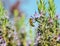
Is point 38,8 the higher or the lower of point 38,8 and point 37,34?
the higher

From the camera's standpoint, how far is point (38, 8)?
5.80 meters

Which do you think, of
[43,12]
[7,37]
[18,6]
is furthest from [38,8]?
[18,6]

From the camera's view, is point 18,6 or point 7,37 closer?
point 7,37

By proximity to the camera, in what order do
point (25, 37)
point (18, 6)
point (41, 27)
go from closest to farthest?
point (41, 27)
point (25, 37)
point (18, 6)

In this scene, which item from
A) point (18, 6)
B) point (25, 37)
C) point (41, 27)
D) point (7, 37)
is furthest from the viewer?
point (18, 6)

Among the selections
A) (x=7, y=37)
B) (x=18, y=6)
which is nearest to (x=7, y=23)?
(x=7, y=37)

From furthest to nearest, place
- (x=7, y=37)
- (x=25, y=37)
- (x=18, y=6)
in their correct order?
(x=18, y=6) < (x=25, y=37) < (x=7, y=37)

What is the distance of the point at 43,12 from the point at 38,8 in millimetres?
150

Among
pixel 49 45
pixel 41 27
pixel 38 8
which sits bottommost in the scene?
pixel 49 45

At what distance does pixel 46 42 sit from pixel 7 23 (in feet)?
3.23

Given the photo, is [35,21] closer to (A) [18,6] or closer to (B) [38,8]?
(B) [38,8]

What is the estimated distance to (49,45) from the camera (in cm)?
581

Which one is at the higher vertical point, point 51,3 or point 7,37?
point 51,3

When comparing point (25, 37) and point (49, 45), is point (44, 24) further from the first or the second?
point (25, 37)
